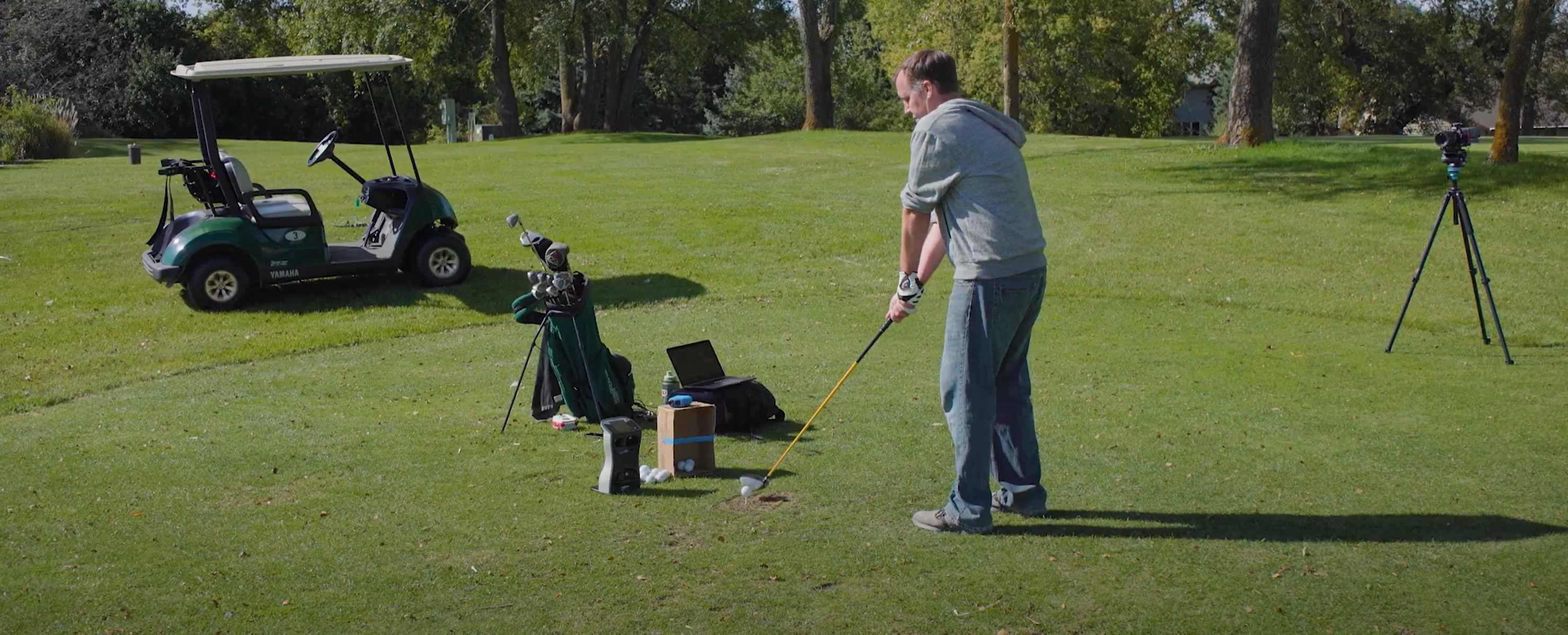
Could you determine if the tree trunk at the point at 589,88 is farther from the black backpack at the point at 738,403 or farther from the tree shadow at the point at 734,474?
the tree shadow at the point at 734,474

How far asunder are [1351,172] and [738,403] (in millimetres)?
16271

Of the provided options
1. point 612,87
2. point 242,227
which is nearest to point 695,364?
point 242,227

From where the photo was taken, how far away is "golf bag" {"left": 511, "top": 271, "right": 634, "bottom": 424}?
8.09 m

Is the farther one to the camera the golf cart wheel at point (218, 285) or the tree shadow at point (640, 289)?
the tree shadow at point (640, 289)

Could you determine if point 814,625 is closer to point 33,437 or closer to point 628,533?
point 628,533

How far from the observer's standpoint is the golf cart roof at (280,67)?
12484mm

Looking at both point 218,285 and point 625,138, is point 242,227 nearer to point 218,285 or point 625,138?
point 218,285

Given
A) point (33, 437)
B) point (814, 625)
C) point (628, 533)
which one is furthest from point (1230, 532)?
point (33, 437)

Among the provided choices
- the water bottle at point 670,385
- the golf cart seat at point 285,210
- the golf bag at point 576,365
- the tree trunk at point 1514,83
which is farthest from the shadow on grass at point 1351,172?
the golf bag at point 576,365

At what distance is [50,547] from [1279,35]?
5600cm

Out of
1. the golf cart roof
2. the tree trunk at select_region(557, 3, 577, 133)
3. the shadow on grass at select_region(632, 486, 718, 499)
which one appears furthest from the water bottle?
the tree trunk at select_region(557, 3, 577, 133)

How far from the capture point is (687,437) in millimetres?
6910

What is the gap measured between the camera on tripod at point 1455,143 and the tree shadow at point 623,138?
80.4ft

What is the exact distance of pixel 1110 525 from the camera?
595cm
